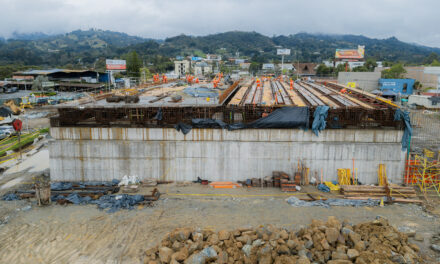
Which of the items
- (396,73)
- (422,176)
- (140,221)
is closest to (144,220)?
(140,221)

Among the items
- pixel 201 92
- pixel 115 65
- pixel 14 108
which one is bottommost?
pixel 14 108

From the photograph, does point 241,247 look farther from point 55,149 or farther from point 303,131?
point 55,149

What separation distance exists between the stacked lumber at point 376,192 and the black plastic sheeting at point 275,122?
476cm

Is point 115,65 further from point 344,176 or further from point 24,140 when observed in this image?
point 344,176

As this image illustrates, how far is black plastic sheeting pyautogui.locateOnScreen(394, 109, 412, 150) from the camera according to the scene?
720 inches

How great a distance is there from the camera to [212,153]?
63.8 feet

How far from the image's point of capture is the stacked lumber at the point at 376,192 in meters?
17.4

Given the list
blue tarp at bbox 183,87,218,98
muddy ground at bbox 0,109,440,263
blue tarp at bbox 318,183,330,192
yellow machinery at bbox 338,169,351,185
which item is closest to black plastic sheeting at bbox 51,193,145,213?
muddy ground at bbox 0,109,440,263

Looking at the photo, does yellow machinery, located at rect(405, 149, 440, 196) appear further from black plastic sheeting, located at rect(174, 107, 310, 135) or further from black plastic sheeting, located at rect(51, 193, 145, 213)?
black plastic sheeting, located at rect(51, 193, 145, 213)

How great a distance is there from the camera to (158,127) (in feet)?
63.6

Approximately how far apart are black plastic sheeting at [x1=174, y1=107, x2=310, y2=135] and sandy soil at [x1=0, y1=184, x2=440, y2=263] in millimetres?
4261

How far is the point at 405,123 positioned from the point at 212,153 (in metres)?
12.5

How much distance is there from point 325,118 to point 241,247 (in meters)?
10.6

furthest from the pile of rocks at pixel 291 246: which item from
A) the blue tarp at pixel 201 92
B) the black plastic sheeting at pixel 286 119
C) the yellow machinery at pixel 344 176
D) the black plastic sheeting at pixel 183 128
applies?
the blue tarp at pixel 201 92
